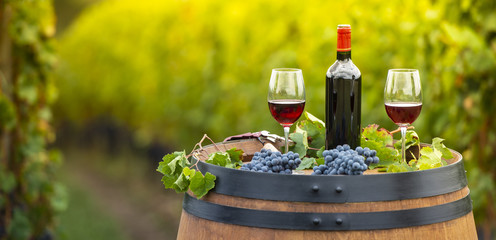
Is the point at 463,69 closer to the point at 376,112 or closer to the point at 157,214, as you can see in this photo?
the point at 376,112

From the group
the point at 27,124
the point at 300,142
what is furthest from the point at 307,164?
the point at 27,124

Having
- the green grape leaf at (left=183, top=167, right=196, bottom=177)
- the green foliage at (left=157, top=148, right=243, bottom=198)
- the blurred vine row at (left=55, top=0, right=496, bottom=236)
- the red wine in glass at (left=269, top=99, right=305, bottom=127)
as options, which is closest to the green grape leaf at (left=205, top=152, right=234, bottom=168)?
the green foliage at (left=157, top=148, right=243, bottom=198)

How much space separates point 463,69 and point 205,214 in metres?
2.23

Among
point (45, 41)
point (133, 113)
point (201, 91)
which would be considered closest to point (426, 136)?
point (45, 41)

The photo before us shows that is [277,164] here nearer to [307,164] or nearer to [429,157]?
[307,164]

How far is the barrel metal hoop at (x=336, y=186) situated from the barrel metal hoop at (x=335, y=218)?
4 cm

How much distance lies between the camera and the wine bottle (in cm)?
226

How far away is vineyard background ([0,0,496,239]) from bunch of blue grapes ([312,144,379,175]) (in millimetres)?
1764

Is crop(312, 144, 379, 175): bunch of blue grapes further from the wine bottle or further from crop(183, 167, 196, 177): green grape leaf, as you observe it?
crop(183, 167, 196, 177): green grape leaf

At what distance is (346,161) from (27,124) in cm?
336

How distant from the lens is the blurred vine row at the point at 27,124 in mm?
4648

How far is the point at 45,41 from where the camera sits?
16.2 feet

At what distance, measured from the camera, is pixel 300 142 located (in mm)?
2482

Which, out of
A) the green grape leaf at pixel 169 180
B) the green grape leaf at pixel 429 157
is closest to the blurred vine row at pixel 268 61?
the green grape leaf at pixel 429 157
